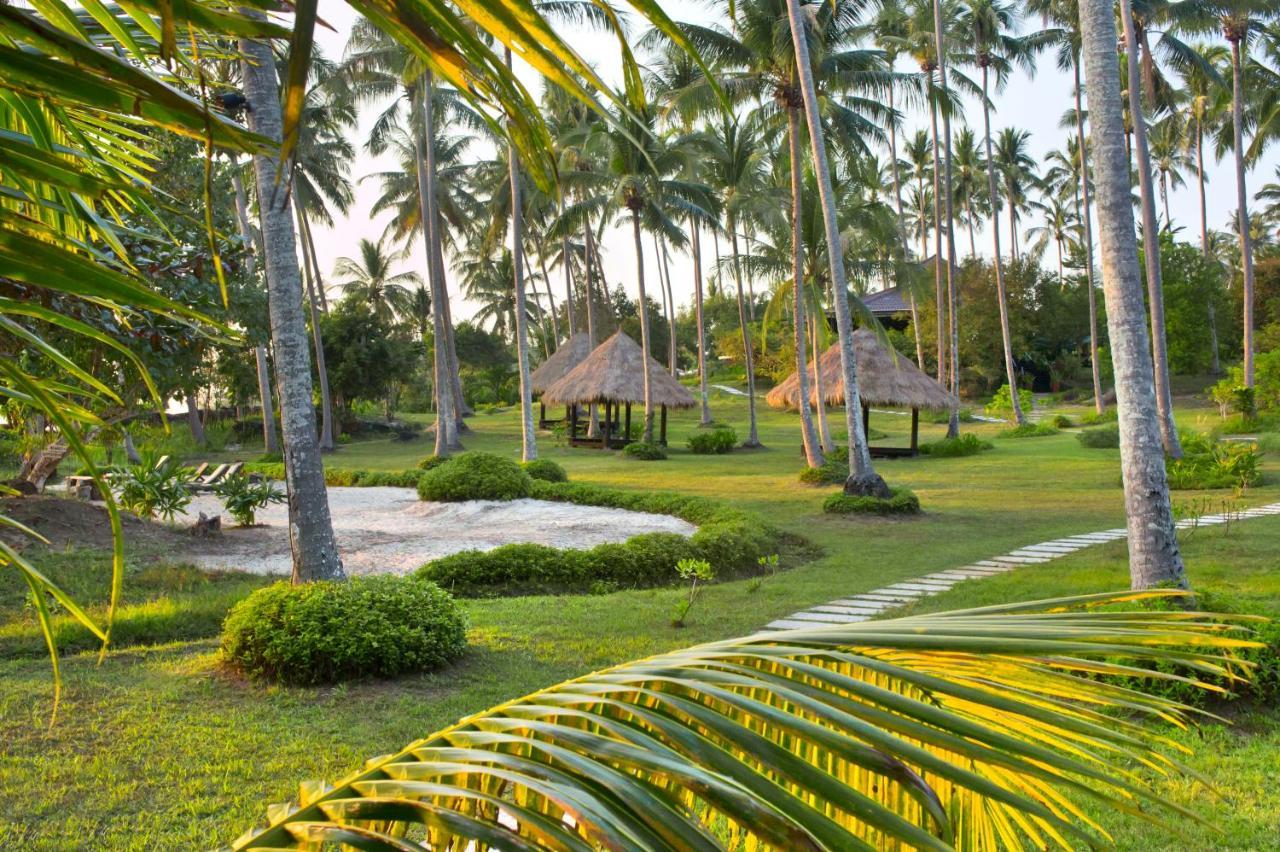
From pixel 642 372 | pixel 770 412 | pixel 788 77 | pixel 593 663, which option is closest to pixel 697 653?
pixel 593 663

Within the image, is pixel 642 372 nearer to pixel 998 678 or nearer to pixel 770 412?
pixel 770 412

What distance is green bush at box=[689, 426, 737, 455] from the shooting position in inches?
1019

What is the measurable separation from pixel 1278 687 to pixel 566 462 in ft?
65.6

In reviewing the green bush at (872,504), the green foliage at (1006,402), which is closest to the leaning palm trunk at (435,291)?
the green bush at (872,504)

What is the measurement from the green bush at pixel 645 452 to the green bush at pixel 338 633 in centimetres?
1789

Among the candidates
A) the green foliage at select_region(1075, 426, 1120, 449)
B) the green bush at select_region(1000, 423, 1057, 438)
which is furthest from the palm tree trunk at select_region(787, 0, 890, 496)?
the green bush at select_region(1000, 423, 1057, 438)

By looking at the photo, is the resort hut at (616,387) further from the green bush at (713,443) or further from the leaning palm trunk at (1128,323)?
the leaning palm trunk at (1128,323)

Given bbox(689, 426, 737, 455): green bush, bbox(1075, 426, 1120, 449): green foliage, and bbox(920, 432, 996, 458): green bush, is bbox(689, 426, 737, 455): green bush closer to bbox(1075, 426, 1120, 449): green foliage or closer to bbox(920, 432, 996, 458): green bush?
bbox(920, 432, 996, 458): green bush

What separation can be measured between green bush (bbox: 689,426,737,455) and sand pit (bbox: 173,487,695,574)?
9544 mm

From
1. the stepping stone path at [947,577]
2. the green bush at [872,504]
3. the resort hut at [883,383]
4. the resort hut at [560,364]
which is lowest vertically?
the stepping stone path at [947,577]

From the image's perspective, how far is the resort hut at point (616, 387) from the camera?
1073 inches

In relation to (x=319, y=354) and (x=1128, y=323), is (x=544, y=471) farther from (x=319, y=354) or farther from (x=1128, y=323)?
(x=1128, y=323)

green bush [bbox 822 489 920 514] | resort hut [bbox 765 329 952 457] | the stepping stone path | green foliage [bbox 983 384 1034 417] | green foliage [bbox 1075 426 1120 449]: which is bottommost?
the stepping stone path

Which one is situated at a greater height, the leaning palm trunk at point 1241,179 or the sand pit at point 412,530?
the leaning palm trunk at point 1241,179
